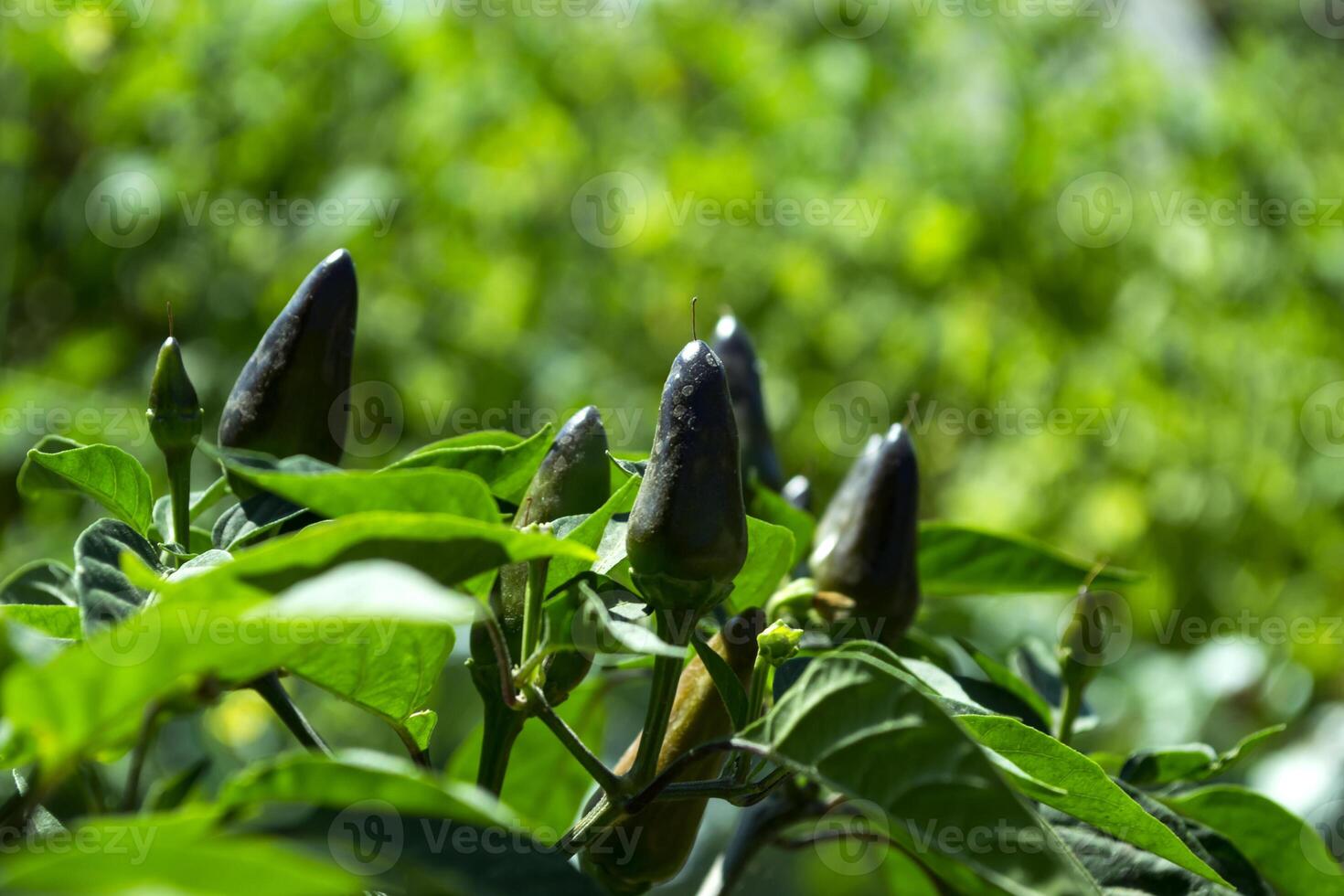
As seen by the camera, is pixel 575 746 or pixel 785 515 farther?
pixel 785 515

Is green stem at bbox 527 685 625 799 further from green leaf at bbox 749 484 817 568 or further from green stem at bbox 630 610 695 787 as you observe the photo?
green leaf at bbox 749 484 817 568

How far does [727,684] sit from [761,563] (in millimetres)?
101

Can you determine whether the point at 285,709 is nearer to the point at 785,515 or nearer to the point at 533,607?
the point at 533,607

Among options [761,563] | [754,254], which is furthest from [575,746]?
[754,254]

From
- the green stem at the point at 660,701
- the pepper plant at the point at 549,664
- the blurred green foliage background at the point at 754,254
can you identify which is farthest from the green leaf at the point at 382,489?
the blurred green foliage background at the point at 754,254

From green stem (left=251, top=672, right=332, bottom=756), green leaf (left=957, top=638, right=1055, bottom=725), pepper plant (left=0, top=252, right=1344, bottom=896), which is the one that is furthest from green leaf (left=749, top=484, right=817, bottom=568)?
green stem (left=251, top=672, right=332, bottom=756)

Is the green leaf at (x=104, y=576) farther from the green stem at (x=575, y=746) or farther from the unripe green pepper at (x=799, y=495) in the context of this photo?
the unripe green pepper at (x=799, y=495)

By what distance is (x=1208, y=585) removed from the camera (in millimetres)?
2387

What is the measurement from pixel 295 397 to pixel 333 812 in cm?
27

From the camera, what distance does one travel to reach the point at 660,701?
21.1 inches

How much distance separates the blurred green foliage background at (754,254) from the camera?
214 centimetres

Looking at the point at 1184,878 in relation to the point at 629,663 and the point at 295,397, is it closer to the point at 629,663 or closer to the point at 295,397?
the point at 629,663

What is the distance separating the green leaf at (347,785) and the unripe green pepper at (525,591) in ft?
0.56

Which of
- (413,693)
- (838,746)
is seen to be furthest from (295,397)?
(838,746)
